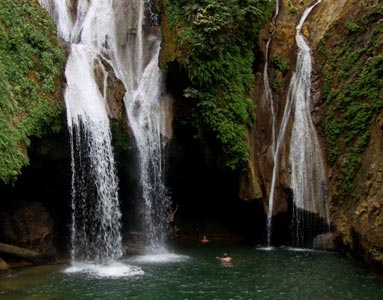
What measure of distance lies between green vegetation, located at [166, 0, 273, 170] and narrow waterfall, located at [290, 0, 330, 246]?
1.96 meters

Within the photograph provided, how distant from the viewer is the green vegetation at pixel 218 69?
18.6 meters

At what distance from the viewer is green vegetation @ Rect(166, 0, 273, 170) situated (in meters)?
18.6

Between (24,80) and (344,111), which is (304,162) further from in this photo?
(24,80)

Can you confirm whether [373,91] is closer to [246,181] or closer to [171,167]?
[246,181]

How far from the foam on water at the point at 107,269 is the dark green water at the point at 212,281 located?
225 millimetres

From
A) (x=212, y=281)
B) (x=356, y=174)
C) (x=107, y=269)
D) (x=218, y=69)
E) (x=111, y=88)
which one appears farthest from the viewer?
(x=218, y=69)

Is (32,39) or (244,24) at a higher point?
(244,24)

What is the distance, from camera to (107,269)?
49.4 feet

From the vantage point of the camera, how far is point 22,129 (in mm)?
14820

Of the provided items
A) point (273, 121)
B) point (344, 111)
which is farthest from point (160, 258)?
point (344, 111)

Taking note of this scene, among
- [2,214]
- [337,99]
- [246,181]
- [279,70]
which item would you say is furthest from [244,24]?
[2,214]

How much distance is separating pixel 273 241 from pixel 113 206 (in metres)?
6.94

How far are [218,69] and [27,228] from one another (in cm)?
928

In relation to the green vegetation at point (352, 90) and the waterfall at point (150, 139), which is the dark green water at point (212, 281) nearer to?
the waterfall at point (150, 139)
